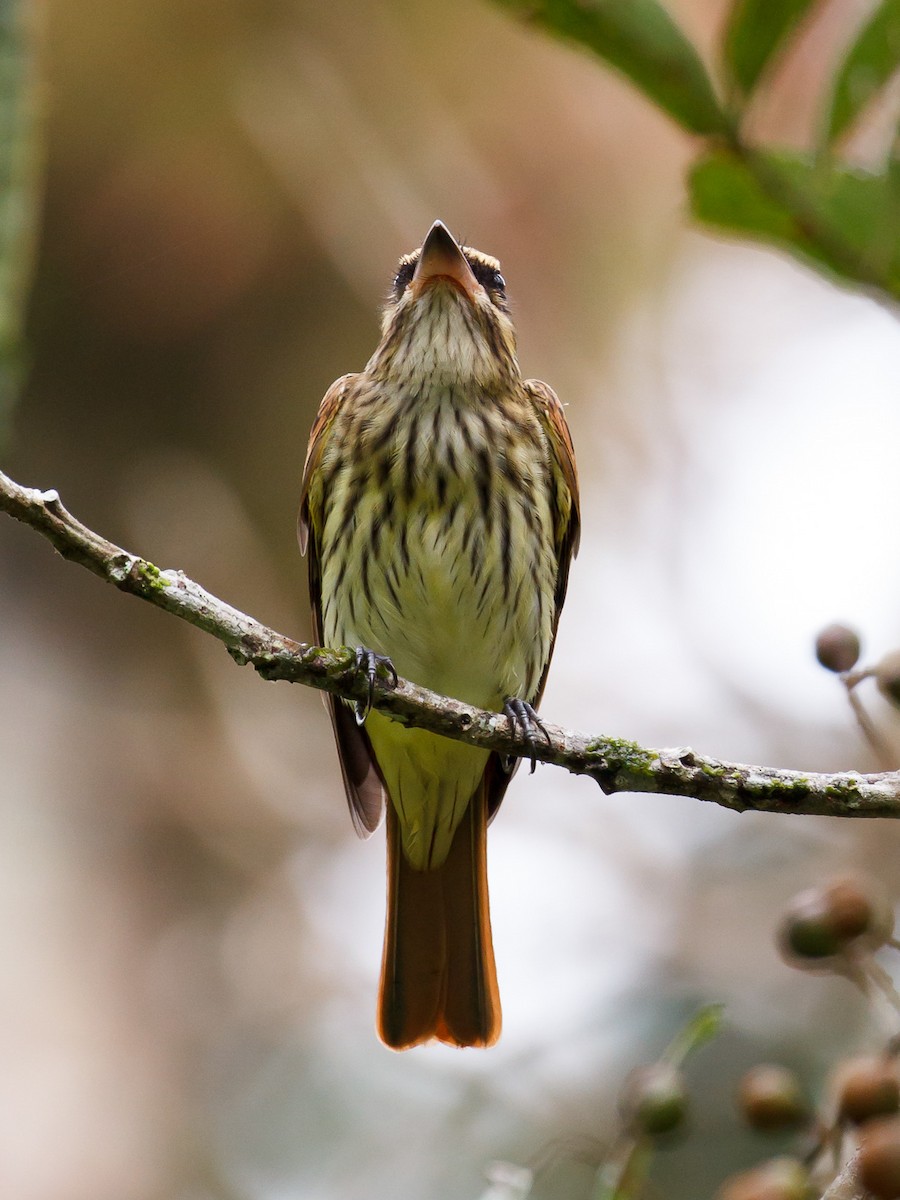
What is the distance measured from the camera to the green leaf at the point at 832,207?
1.80m

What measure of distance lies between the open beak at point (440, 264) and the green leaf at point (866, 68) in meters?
Answer: 1.50

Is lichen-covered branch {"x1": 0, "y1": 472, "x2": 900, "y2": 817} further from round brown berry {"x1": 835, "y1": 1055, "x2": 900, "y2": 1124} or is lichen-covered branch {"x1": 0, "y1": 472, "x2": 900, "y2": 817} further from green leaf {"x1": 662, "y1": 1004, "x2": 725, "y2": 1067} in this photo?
round brown berry {"x1": 835, "y1": 1055, "x2": 900, "y2": 1124}

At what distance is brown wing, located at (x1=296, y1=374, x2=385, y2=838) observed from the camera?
11.1ft

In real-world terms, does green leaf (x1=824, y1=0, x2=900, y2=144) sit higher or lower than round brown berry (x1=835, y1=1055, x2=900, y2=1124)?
higher

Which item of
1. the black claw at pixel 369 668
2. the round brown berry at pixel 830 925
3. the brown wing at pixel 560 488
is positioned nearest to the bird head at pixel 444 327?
the brown wing at pixel 560 488

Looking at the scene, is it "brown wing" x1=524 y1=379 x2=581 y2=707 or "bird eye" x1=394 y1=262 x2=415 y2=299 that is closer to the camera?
"brown wing" x1=524 y1=379 x2=581 y2=707

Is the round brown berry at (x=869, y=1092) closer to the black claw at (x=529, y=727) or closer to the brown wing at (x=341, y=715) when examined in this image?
the black claw at (x=529, y=727)

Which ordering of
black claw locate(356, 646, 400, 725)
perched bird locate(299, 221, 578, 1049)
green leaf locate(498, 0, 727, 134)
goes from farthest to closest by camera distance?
perched bird locate(299, 221, 578, 1049) → black claw locate(356, 646, 400, 725) → green leaf locate(498, 0, 727, 134)

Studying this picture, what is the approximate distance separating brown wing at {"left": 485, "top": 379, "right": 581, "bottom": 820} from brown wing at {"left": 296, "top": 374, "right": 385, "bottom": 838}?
31 centimetres

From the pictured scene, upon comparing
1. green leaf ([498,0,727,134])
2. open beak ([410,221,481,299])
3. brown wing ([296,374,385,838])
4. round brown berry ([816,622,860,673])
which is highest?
open beak ([410,221,481,299])

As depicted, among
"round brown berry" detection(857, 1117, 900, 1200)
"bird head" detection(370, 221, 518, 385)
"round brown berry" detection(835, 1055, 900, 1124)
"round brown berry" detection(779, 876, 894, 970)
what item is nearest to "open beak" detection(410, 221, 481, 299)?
"bird head" detection(370, 221, 518, 385)

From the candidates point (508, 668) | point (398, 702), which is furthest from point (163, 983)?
point (398, 702)

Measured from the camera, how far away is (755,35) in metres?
1.81

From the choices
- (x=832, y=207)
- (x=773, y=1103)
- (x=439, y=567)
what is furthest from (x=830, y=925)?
(x=439, y=567)
